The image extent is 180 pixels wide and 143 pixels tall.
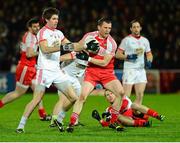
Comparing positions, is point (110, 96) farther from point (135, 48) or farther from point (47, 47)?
point (135, 48)

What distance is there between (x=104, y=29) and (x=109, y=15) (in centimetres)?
1484

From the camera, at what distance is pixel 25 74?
14.7 metres

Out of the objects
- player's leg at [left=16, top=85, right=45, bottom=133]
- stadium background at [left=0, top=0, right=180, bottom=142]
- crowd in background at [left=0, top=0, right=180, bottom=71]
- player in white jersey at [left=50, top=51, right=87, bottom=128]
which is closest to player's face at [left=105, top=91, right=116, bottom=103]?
player in white jersey at [left=50, top=51, right=87, bottom=128]

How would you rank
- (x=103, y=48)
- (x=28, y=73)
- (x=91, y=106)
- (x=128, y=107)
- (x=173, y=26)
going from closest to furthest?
1. (x=103, y=48)
2. (x=128, y=107)
3. (x=28, y=73)
4. (x=91, y=106)
5. (x=173, y=26)

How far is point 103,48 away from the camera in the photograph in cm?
1205

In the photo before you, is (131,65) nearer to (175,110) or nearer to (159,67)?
(175,110)

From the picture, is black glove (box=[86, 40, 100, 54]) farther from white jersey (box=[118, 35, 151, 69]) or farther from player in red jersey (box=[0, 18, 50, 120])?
white jersey (box=[118, 35, 151, 69])

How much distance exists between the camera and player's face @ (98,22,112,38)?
469 inches

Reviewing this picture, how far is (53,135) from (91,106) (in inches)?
292

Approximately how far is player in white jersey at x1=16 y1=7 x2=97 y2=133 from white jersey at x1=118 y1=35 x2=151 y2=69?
11.0 feet

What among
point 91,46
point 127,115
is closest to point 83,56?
point 91,46

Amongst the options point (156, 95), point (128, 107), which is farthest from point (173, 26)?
point (128, 107)

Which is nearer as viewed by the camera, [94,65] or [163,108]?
[94,65]

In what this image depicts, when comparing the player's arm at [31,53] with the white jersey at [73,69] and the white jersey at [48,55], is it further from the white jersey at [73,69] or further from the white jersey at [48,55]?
the white jersey at [48,55]
